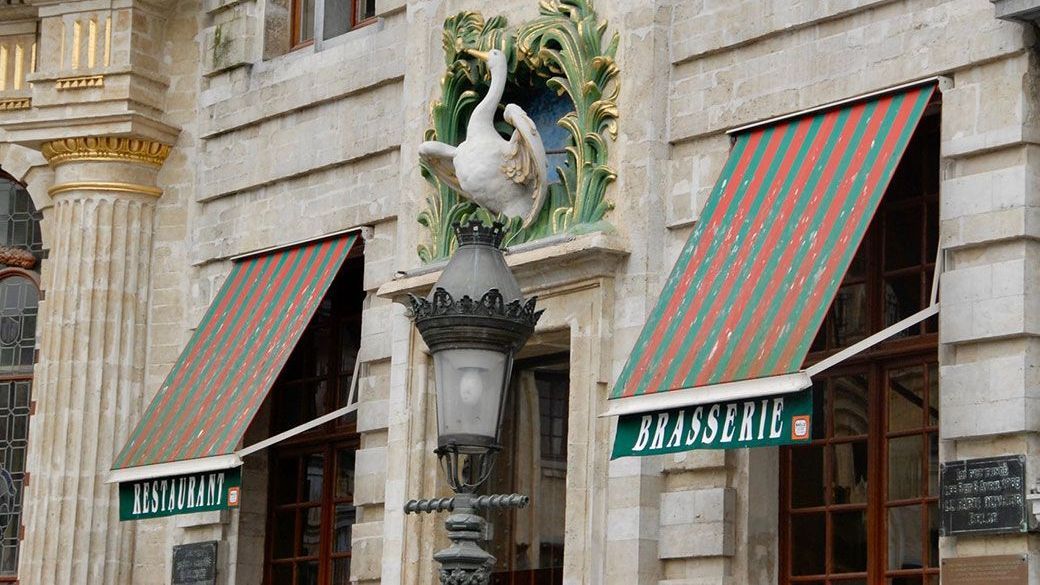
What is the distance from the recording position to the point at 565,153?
16781 mm

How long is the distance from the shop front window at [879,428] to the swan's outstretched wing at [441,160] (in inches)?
122

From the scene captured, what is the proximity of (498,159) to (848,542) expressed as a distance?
3692 mm

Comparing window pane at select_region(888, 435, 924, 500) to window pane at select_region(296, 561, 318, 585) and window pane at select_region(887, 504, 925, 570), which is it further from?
window pane at select_region(296, 561, 318, 585)

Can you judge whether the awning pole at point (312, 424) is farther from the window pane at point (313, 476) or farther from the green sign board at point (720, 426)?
the green sign board at point (720, 426)

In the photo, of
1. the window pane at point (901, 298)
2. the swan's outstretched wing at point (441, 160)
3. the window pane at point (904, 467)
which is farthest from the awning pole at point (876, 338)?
the swan's outstretched wing at point (441, 160)

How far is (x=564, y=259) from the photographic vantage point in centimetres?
1619

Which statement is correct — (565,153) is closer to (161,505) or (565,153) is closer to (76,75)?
(161,505)

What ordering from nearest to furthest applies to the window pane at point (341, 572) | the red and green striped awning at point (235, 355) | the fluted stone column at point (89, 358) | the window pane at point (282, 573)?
the red and green striped awning at point (235, 355)
the window pane at point (341, 572)
the window pane at point (282, 573)
the fluted stone column at point (89, 358)

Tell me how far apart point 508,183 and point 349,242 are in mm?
2403

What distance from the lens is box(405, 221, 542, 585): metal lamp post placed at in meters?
11.8

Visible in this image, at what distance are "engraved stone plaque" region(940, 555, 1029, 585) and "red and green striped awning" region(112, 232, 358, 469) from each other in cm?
647

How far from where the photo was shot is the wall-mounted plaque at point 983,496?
13.3 m

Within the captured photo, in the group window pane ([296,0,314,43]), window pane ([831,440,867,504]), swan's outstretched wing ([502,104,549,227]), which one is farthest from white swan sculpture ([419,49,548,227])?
window pane ([296,0,314,43])

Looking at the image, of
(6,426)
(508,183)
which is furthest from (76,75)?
(508,183)
